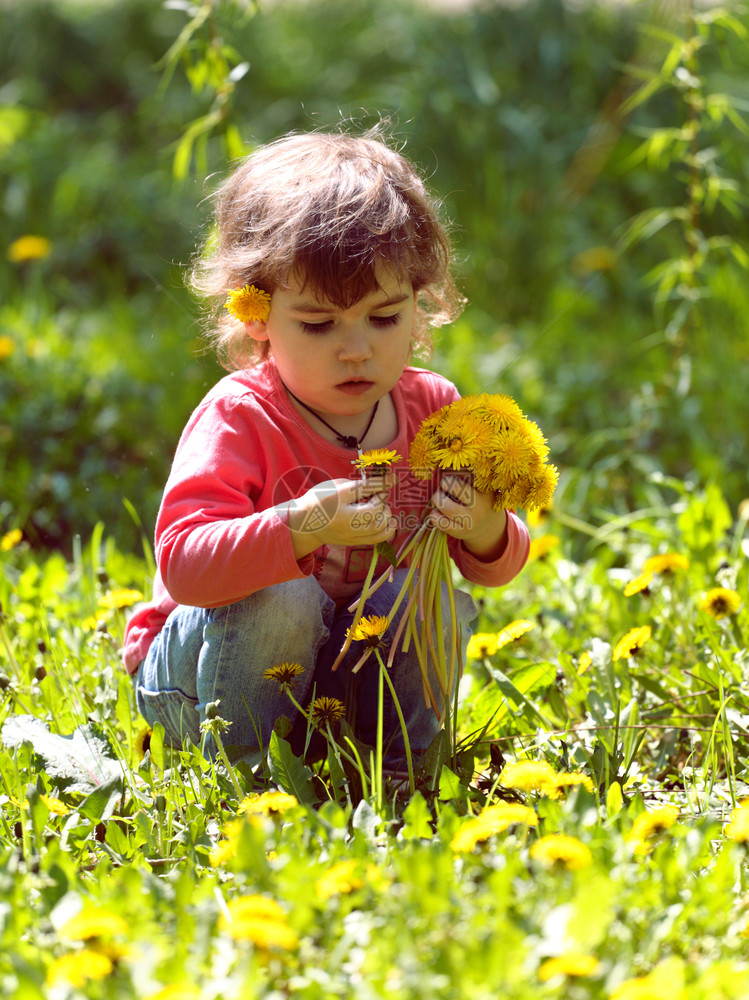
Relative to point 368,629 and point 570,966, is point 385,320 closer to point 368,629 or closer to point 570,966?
point 368,629

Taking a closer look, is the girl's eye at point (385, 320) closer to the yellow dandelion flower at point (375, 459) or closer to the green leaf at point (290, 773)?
the yellow dandelion flower at point (375, 459)

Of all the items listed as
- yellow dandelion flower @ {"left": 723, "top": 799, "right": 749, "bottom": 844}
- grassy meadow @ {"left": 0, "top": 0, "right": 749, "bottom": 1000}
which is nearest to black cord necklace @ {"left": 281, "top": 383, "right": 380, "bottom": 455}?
grassy meadow @ {"left": 0, "top": 0, "right": 749, "bottom": 1000}

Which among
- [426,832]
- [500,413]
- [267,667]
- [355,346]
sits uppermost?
[355,346]

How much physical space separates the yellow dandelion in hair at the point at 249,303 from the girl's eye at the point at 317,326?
8cm

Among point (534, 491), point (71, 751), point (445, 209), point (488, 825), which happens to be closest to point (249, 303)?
point (534, 491)

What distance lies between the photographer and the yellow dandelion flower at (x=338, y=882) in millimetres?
1123

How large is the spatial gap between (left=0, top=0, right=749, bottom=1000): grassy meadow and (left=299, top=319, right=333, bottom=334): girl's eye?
0.50 meters

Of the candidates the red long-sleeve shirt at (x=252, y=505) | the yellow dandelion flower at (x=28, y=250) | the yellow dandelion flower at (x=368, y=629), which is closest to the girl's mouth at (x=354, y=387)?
the red long-sleeve shirt at (x=252, y=505)

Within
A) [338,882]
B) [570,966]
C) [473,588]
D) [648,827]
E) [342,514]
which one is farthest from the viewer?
[473,588]

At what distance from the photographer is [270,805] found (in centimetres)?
138

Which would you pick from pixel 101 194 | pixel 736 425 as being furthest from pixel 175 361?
pixel 736 425

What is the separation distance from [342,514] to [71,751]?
0.60 meters

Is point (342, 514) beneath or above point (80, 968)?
above

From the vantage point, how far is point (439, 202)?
1914mm
